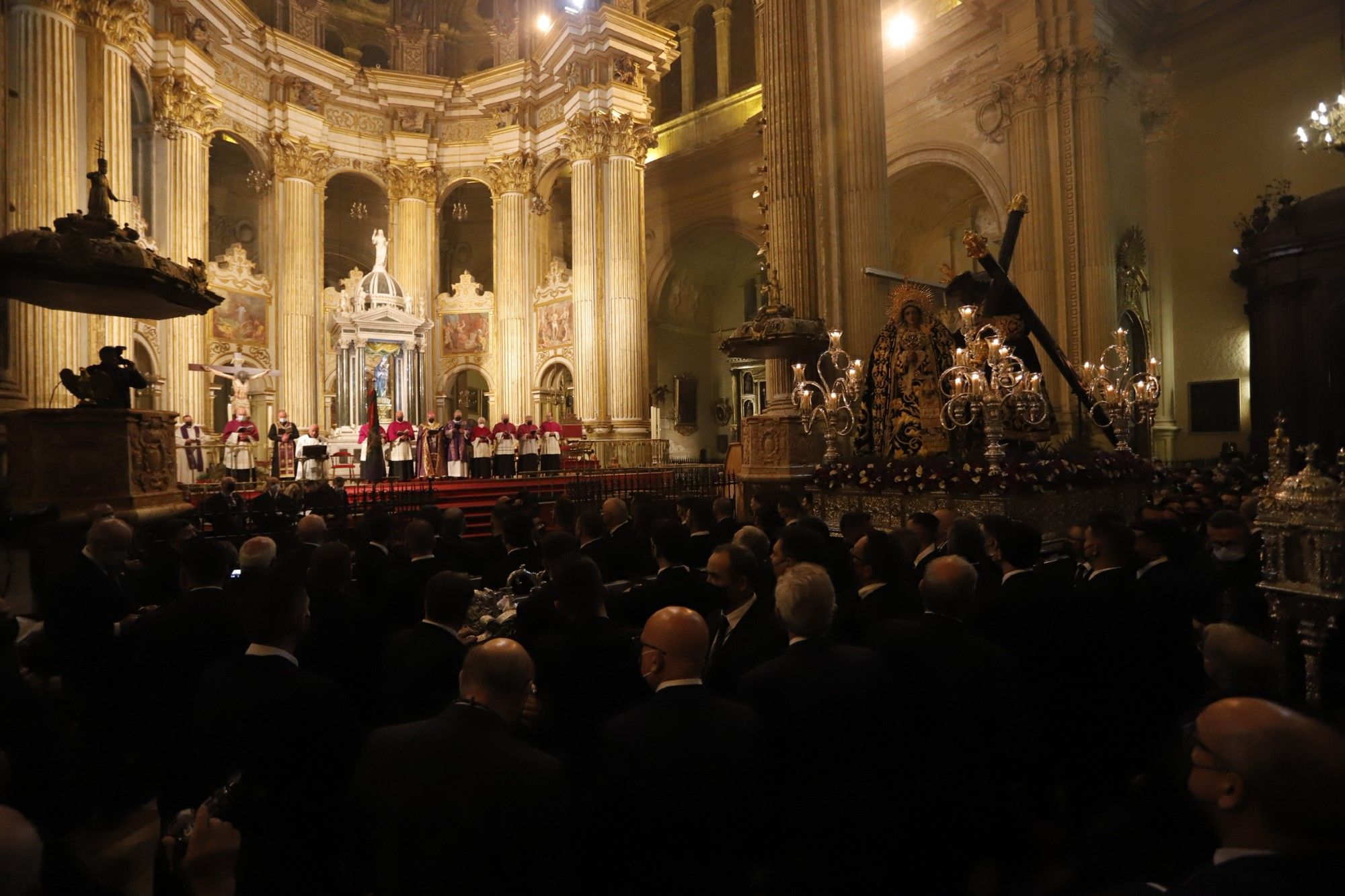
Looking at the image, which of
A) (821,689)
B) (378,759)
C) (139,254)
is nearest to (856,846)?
(821,689)

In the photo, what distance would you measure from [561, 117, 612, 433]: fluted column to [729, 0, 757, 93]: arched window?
18.9 feet

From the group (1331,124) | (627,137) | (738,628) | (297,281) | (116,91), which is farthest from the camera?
(297,281)

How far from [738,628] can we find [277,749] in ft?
6.23

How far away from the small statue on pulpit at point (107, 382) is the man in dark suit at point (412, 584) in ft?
16.2

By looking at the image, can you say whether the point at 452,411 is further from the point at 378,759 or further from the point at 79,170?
the point at 378,759

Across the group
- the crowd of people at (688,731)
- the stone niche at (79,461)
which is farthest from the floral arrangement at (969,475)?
the stone niche at (79,461)

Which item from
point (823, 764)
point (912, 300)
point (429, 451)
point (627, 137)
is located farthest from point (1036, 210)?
point (823, 764)

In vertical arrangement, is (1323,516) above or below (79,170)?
below

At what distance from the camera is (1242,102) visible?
17.8 metres

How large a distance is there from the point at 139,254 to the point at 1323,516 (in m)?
9.78

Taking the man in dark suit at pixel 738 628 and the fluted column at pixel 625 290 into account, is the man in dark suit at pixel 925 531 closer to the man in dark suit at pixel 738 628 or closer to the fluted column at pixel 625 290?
the man in dark suit at pixel 738 628

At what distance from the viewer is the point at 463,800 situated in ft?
6.41

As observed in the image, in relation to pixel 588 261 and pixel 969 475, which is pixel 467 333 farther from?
pixel 969 475

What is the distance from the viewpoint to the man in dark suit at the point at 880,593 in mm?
3676
